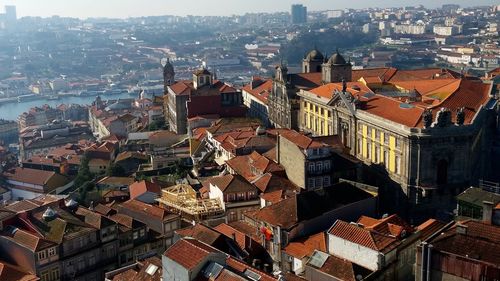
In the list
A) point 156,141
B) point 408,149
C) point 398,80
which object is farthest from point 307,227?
point 156,141

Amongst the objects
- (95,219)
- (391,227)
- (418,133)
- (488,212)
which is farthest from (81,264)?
(418,133)

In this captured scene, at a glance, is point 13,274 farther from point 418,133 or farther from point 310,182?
point 418,133

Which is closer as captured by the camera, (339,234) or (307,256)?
(339,234)

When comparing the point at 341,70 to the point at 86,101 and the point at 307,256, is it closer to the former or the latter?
the point at 307,256

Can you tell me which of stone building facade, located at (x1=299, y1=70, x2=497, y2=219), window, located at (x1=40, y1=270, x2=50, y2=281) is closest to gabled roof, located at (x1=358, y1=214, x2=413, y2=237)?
stone building facade, located at (x1=299, y1=70, x2=497, y2=219)

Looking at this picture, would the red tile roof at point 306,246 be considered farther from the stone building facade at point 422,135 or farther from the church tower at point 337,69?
the church tower at point 337,69

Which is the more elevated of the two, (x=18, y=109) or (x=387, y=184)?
(x=387, y=184)

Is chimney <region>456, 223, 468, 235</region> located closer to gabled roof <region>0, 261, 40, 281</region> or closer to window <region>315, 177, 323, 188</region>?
window <region>315, 177, 323, 188</region>

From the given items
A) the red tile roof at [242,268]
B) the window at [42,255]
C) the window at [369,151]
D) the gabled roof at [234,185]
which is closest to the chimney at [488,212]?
the red tile roof at [242,268]
